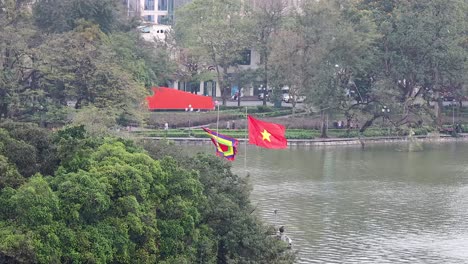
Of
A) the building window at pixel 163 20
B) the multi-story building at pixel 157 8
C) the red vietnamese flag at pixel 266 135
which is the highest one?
the multi-story building at pixel 157 8

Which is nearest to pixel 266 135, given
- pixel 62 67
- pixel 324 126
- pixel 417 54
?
pixel 62 67

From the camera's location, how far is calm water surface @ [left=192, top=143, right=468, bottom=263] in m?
30.5

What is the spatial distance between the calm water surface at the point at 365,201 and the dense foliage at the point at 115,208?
3678 mm

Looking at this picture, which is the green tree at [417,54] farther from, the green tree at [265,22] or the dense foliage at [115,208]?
the dense foliage at [115,208]

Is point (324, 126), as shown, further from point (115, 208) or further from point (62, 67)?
point (115, 208)

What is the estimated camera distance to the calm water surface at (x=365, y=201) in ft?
100

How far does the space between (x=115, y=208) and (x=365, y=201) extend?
694 inches

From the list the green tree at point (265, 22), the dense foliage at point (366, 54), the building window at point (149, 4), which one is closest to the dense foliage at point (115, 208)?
the dense foliage at point (366, 54)

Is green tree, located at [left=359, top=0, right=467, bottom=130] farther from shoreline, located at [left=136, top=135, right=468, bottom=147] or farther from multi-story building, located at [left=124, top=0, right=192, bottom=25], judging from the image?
multi-story building, located at [left=124, top=0, right=192, bottom=25]

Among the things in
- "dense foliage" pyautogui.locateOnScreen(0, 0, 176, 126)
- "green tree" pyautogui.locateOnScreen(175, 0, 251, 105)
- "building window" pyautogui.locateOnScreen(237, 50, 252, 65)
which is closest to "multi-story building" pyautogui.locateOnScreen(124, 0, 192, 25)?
"building window" pyautogui.locateOnScreen(237, 50, 252, 65)

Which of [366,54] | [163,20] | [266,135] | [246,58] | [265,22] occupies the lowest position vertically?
[266,135]

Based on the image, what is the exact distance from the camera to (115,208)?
22344 mm

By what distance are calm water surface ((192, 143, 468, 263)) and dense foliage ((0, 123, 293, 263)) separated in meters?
3.68

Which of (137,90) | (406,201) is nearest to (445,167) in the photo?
(406,201)
